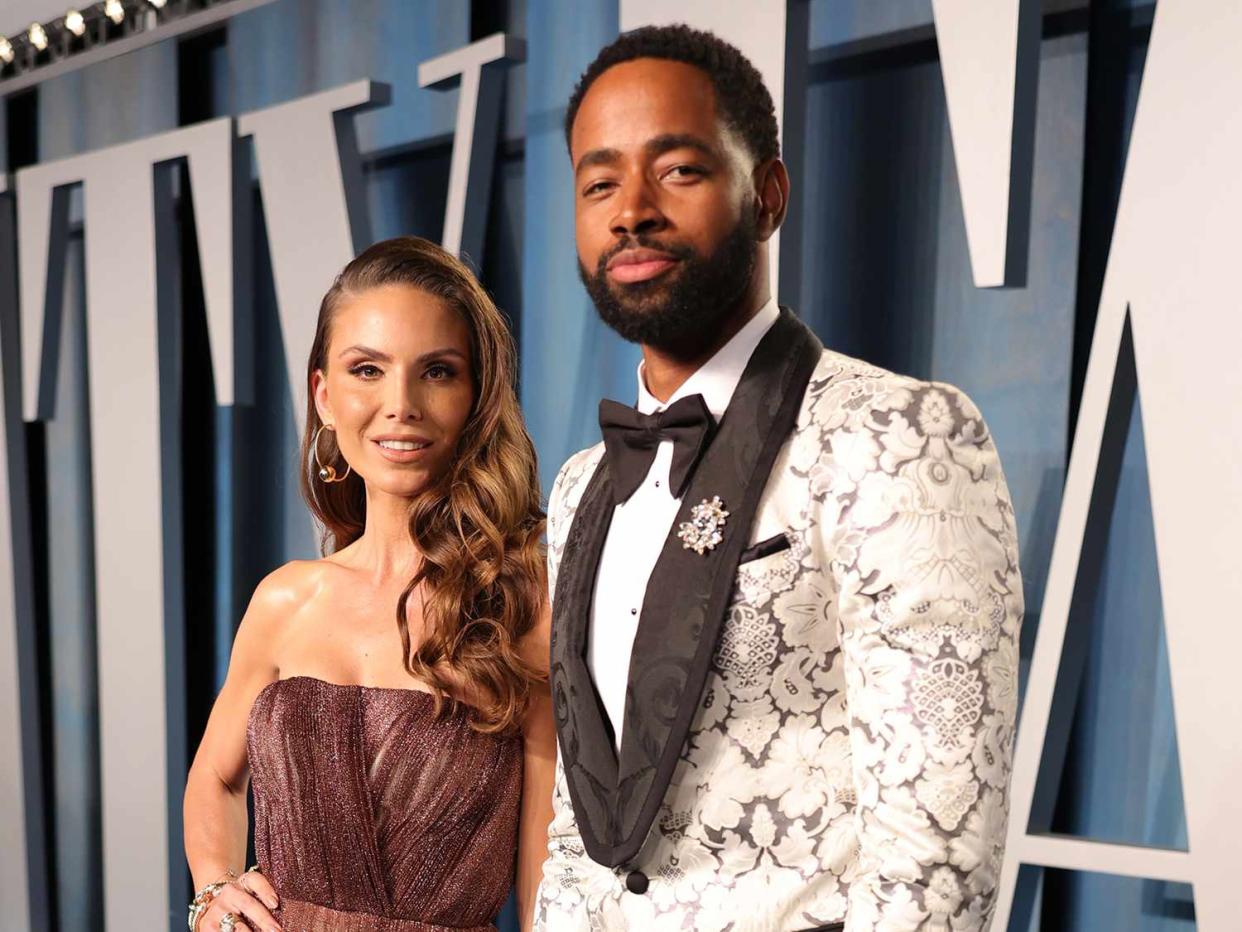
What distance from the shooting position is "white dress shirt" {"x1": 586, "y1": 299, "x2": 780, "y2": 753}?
155 cm

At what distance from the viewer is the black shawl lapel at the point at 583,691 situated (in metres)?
1.53

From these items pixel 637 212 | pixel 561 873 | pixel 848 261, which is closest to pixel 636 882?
pixel 561 873

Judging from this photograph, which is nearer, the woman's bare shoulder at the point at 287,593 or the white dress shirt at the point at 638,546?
the white dress shirt at the point at 638,546

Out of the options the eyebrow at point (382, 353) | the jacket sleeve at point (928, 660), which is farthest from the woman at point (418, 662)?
the jacket sleeve at point (928, 660)

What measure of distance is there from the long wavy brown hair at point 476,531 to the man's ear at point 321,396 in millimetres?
34

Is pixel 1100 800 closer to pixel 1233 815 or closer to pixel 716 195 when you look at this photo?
pixel 1233 815

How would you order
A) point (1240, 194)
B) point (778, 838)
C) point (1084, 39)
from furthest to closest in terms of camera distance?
point (1084, 39)
point (1240, 194)
point (778, 838)

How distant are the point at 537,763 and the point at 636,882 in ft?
2.72

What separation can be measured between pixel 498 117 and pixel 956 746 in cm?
260

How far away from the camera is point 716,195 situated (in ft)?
4.83

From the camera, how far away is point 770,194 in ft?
5.11

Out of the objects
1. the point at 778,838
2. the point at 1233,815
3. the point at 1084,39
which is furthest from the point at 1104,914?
the point at 1084,39

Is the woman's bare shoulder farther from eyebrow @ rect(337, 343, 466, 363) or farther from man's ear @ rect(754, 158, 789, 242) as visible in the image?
man's ear @ rect(754, 158, 789, 242)

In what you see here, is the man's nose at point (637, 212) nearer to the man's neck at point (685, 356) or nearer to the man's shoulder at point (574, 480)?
the man's neck at point (685, 356)
